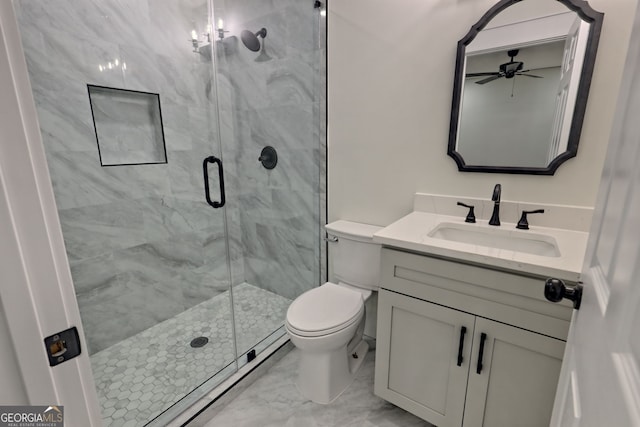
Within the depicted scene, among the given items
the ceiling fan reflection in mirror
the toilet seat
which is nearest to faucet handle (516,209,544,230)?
the ceiling fan reflection in mirror

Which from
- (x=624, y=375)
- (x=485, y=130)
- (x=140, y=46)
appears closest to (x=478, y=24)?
(x=485, y=130)

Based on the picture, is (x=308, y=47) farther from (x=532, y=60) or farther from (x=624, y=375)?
(x=624, y=375)

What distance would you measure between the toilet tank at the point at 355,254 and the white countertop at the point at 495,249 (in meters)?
0.31

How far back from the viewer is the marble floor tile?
1.46 meters

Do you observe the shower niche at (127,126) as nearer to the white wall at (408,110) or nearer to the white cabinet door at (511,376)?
the white wall at (408,110)

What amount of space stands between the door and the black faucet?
704 millimetres

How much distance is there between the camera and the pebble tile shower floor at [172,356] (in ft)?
4.95

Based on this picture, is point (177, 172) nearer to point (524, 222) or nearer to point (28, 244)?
point (28, 244)

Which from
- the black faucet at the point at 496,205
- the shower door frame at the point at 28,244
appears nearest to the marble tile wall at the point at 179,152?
the black faucet at the point at 496,205

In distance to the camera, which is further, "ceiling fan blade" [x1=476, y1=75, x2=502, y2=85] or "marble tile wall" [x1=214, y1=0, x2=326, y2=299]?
"marble tile wall" [x1=214, y1=0, x2=326, y2=299]

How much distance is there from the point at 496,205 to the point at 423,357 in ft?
2.50

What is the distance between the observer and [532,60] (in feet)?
4.33

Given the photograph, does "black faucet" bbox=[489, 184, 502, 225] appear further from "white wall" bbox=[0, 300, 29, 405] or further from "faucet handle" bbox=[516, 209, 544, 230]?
"white wall" bbox=[0, 300, 29, 405]

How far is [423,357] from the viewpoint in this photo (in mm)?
1290
